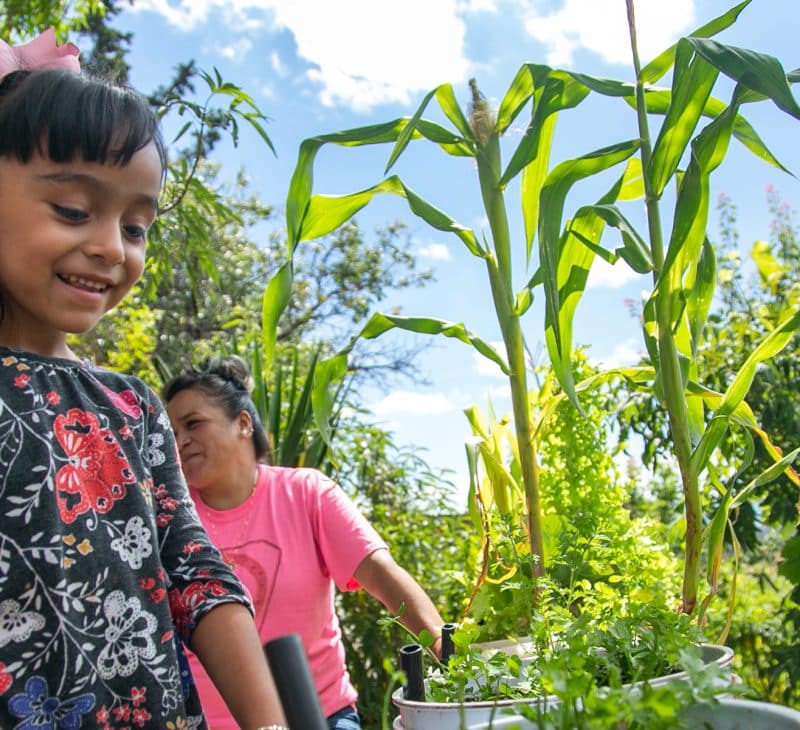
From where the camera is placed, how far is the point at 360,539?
178 centimetres

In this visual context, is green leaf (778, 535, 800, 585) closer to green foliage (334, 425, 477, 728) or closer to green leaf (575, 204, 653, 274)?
green leaf (575, 204, 653, 274)

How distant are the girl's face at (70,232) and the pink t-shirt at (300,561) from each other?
1.06 metres

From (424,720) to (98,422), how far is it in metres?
0.50

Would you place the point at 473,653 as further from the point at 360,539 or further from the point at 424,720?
the point at 360,539

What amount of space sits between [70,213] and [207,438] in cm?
140

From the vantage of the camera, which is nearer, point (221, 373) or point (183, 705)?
point (183, 705)

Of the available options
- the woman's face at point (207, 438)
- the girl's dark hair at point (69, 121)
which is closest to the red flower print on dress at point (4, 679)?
the girl's dark hair at point (69, 121)

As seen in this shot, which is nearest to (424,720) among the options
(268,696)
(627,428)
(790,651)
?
(268,696)

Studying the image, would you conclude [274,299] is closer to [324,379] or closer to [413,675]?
[324,379]

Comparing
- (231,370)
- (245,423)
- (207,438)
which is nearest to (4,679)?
(207,438)

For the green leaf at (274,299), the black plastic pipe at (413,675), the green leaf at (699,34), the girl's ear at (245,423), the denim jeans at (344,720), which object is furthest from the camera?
the girl's ear at (245,423)

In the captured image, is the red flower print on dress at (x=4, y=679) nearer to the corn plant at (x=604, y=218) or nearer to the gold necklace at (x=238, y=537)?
the corn plant at (x=604, y=218)

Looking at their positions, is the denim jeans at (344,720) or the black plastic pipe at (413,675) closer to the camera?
the black plastic pipe at (413,675)

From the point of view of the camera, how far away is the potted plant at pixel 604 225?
3.00 ft
